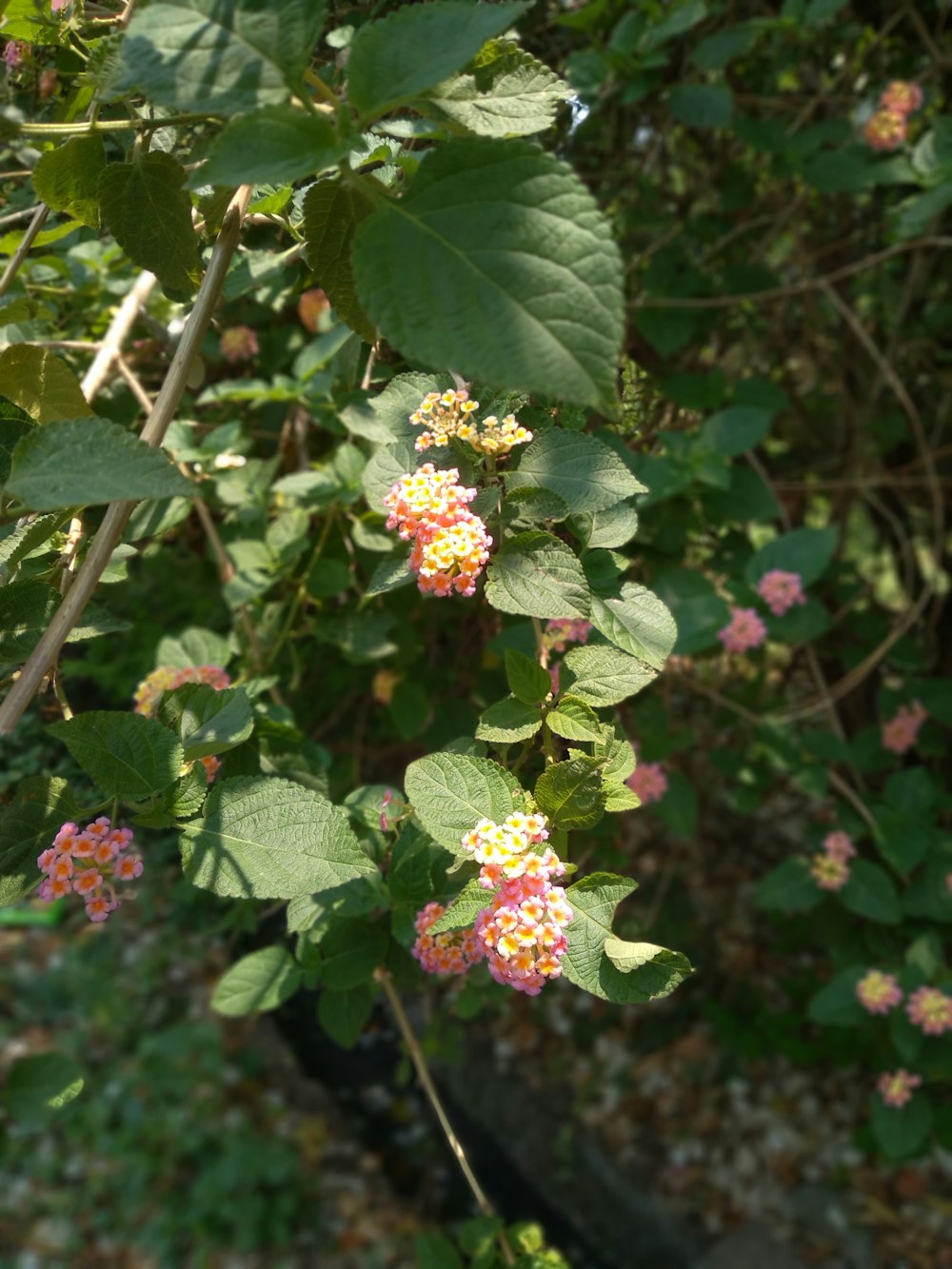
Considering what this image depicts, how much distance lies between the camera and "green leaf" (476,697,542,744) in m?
0.77

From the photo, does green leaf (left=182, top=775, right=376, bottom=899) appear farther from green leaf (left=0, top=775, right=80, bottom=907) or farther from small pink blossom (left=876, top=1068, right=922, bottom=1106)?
small pink blossom (left=876, top=1068, right=922, bottom=1106)

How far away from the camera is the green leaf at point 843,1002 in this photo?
1634mm

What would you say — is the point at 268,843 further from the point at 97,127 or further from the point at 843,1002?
→ the point at 843,1002

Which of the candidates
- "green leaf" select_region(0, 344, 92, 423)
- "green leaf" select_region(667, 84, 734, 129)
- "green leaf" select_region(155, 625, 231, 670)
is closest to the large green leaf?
"green leaf" select_region(0, 344, 92, 423)

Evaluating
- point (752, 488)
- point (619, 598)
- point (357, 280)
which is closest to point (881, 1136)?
point (752, 488)

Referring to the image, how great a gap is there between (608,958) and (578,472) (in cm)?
37

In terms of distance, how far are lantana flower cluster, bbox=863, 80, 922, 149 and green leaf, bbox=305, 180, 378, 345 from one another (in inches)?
58.3

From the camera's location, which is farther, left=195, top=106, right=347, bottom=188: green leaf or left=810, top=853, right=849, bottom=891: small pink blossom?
left=810, top=853, right=849, bottom=891: small pink blossom

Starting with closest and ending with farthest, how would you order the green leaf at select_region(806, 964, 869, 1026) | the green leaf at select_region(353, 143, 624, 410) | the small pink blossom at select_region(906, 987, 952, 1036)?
Result: 1. the green leaf at select_region(353, 143, 624, 410)
2. the small pink blossom at select_region(906, 987, 952, 1036)
3. the green leaf at select_region(806, 964, 869, 1026)

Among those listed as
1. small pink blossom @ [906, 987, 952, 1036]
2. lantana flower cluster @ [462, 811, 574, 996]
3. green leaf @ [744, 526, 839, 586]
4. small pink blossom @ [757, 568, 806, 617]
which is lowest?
small pink blossom @ [906, 987, 952, 1036]

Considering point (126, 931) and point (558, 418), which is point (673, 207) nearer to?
point (558, 418)

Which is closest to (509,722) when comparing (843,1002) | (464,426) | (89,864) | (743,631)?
(464,426)

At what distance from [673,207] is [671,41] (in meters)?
0.32

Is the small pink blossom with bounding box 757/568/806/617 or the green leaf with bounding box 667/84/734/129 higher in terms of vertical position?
the green leaf with bounding box 667/84/734/129
